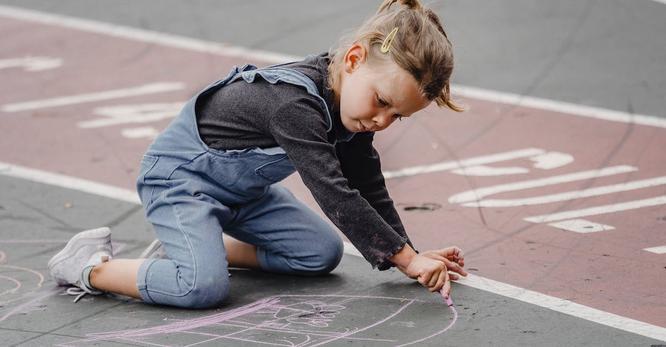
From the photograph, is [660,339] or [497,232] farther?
[497,232]

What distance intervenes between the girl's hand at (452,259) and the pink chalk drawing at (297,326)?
7.8 inches

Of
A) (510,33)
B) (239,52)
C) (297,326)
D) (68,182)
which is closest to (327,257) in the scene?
(297,326)

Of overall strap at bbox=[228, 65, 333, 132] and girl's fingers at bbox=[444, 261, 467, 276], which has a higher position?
overall strap at bbox=[228, 65, 333, 132]

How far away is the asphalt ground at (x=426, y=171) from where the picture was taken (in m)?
4.30

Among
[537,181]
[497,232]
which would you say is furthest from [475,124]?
[497,232]

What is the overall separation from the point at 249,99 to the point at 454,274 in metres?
1.07

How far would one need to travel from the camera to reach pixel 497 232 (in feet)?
17.3

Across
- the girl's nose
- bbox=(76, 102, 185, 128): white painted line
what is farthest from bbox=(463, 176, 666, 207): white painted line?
bbox=(76, 102, 185, 128): white painted line

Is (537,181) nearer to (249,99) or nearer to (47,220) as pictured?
(249,99)

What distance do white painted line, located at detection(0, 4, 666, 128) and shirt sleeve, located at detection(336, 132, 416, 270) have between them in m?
2.57

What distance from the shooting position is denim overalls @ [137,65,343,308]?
176 inches

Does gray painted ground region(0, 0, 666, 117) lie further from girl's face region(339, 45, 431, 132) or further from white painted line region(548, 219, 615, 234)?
girl's face region(339, 45, 431, 132)

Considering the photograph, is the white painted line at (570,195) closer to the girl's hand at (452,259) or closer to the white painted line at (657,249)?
the white painted line at (657,249)

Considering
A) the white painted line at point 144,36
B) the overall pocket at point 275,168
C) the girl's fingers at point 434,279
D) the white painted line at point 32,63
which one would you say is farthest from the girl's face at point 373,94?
the white painted line at point 32,63
